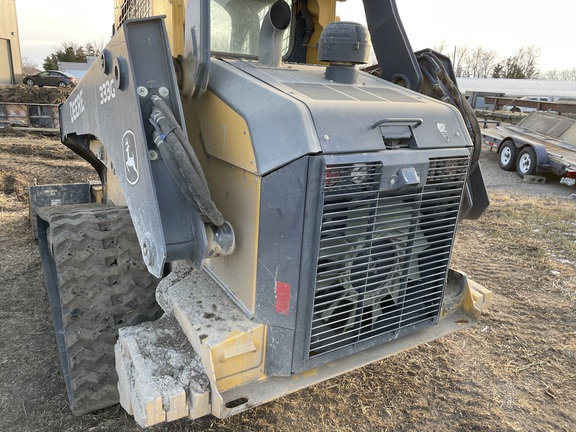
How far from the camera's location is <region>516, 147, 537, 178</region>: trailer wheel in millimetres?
10430

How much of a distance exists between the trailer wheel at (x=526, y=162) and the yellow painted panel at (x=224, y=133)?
9.95 metres

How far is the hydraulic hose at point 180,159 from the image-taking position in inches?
73.9

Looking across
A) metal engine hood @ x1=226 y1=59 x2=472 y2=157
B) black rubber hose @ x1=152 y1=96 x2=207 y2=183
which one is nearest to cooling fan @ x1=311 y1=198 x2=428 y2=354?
metal engine hood @ x1=226 y1=59 x2=472 y2=157

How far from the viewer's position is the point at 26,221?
19.7 ft

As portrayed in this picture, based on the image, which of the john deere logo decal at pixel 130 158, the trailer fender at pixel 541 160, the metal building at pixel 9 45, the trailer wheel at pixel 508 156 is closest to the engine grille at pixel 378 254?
the john deere logo decal at pixel 130 158

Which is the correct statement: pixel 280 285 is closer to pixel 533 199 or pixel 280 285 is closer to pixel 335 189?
pixel 335 189

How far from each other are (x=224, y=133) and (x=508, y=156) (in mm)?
11005

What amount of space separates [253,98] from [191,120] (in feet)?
1.66

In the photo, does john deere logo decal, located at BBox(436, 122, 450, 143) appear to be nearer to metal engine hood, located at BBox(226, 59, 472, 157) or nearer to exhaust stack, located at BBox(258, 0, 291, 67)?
metal engine hood, located at BBox(226, 59, 472, 157)

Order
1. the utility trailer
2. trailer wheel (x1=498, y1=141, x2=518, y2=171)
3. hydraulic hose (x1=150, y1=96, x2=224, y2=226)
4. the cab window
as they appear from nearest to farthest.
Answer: hydraulic hose (x1=150, y1=96, x2=224, y2=226)
the cab window
the utility trailer
trailer wheel (x1=498, y1=141, x2=518, y2=171)

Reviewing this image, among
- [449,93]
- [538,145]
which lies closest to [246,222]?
[449,93]

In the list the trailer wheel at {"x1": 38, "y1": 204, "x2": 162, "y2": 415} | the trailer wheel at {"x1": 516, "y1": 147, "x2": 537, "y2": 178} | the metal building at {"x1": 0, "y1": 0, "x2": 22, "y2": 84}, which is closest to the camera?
the trailer wheel at {"x1": 38, "y1": 204, "x2": 162, "y2": 415}

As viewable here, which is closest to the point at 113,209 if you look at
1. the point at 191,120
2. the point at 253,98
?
the point at 191,120

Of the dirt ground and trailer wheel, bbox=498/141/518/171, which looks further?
trailer wheel, bbox=498/141/518/171
